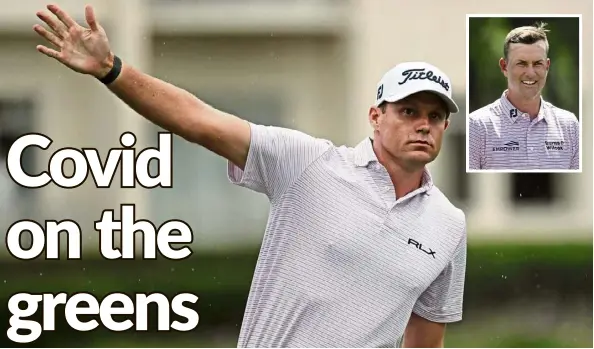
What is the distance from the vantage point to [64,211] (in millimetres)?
3969

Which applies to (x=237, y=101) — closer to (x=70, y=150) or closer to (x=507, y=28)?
(x=70, y=150)

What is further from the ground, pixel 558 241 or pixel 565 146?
pixel 565 146

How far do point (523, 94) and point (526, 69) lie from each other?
9 centimetres

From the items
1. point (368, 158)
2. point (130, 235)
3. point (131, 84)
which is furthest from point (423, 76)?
point (130, 235)

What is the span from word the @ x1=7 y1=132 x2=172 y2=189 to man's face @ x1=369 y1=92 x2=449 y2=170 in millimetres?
1091

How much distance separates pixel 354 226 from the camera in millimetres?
3070

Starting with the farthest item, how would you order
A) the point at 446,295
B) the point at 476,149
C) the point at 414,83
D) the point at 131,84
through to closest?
1. the point at 476,149
2. the point at 446,295
3. the point at 414,83
4. the point at 131,84

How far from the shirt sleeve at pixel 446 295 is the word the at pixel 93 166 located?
1.15m

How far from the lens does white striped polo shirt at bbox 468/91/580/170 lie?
3959 mm

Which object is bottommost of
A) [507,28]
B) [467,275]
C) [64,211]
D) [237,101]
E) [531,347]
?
[531,347]

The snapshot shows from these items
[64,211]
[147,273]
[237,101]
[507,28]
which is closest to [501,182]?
[507,28]

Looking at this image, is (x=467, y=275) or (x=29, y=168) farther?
(x=467, y=275)

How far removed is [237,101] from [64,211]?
2.44 feet

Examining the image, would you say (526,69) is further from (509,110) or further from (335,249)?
(335,249)
